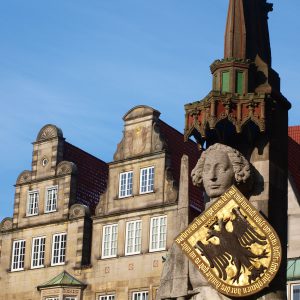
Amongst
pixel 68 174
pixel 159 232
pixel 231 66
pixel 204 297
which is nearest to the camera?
pixel 204 297

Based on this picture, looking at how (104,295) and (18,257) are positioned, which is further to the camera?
(18,257)

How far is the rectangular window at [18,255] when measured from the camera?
3325cm

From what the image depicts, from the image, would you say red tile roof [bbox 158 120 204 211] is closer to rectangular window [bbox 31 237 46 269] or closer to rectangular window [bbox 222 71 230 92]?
rectangular window [bbox 31 237 46 269]

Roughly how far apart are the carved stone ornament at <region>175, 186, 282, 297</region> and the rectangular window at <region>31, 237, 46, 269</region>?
66.1 feet

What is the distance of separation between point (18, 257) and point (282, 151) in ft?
68.7

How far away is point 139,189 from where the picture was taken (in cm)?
3111

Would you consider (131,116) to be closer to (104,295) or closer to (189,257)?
(104,295)

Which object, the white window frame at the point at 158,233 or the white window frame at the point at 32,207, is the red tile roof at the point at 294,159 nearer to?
the white window frame at the point at 158,233

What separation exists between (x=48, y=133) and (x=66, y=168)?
1.48m

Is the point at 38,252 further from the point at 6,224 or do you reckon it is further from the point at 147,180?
the point at 147,180

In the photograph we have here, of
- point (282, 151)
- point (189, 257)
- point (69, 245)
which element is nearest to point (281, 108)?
point (282, 151)

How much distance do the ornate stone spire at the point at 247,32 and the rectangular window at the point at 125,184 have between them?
17.7 m

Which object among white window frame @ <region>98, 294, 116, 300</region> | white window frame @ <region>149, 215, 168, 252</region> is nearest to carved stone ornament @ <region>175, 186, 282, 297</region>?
white window frame @ <region>149, 215, 168, 252</region>

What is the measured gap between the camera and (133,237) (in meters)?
31.0
